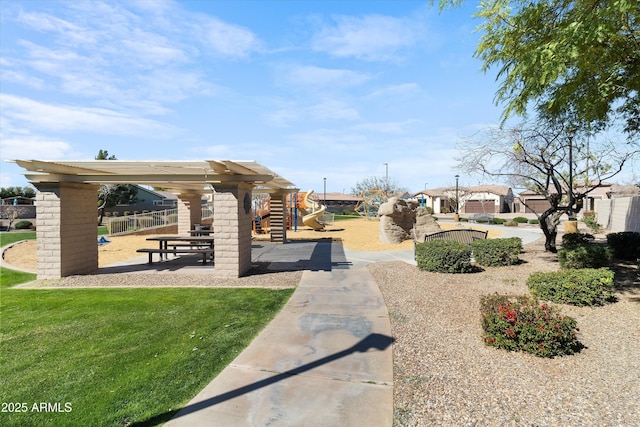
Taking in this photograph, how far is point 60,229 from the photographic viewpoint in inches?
346

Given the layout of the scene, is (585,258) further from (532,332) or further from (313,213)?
(313,213)

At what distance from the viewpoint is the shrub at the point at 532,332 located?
419 centimetres

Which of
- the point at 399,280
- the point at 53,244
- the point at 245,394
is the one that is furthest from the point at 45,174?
the point at 399,280

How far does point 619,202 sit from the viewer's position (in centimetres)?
2000

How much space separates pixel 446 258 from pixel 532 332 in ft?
15.5

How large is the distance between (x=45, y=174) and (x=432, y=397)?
33.2ft

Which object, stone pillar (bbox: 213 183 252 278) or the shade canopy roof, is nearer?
the shade canopy roof

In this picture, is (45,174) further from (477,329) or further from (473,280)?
(473,280)

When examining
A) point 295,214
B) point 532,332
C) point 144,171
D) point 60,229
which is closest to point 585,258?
point 532,332

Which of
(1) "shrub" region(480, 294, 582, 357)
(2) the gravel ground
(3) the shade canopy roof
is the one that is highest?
(3) the shade canopy roof

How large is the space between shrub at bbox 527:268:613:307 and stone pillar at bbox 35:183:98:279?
37.2 feet

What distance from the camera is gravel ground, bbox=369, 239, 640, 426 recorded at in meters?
3.02

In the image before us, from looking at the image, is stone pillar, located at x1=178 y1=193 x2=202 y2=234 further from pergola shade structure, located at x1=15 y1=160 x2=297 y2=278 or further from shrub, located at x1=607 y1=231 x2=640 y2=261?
shrub, located at x1=607 y1=231 x2=640 y2=261

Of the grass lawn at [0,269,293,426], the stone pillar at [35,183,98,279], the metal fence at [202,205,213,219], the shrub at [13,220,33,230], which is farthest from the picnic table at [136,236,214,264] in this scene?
the shrub at [13,220,33,230]
